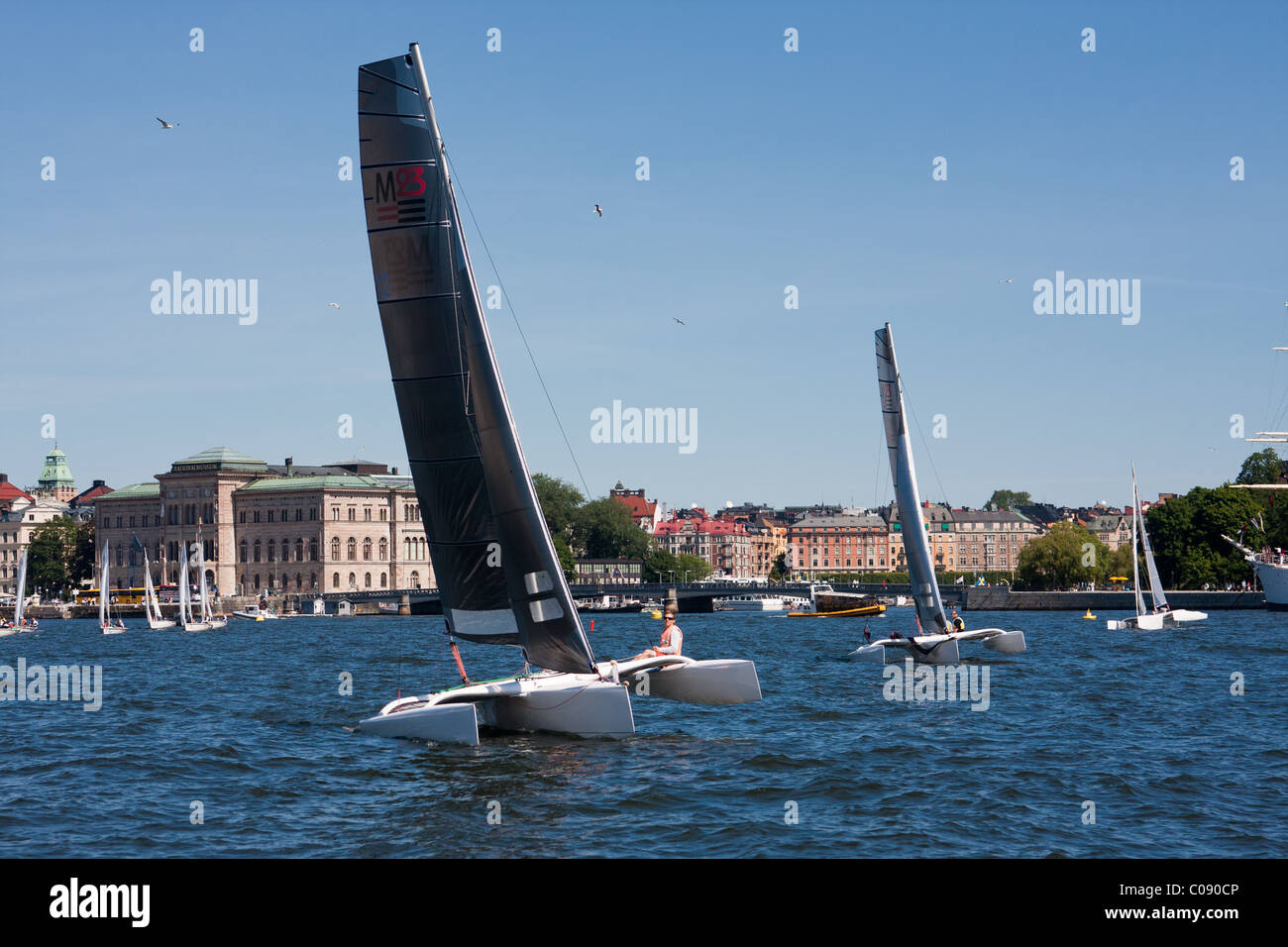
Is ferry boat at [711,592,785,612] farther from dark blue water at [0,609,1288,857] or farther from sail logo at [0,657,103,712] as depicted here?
dark blue water at [0,609,1288,857]

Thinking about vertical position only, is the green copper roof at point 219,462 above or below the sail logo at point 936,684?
above

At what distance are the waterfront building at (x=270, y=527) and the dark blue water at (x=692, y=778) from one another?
132 m

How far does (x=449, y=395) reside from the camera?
21578mm

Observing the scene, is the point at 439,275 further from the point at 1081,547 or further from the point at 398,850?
the point at 1081,547

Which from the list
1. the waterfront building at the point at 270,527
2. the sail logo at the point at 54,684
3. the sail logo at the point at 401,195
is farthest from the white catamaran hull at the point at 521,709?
the waterfront building at the point at 270,527

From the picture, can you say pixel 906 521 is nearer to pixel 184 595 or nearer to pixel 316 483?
pixel 184 595

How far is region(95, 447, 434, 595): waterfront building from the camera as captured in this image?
164 m

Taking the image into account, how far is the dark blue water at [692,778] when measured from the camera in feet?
48.4

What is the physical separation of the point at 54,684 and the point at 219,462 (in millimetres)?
136681

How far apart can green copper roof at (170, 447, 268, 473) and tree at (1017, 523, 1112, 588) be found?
316ft

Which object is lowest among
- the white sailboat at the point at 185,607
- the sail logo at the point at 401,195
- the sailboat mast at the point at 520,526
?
the white sailboat at the point at 185,607

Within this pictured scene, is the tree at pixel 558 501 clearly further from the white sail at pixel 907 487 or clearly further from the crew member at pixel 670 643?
the crew member at pixel 670 643
